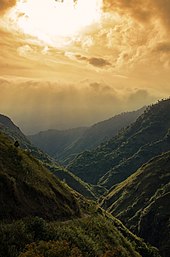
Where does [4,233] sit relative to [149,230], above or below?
above

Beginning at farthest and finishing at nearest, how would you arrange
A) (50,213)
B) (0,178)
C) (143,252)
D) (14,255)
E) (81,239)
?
(143,252) → (50,213) → (0,178) → (81,239) → (14,255)

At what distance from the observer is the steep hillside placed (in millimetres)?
54188

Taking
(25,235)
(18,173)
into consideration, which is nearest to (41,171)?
(18,173)

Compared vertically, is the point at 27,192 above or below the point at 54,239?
above

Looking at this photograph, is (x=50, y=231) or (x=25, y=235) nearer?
(x=25, y=235)

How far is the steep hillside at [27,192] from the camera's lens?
178 feet

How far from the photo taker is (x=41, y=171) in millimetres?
74062

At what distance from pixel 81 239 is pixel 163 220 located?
135m

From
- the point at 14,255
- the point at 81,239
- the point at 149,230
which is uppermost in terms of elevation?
the point at 14,255

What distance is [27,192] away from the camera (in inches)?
2360

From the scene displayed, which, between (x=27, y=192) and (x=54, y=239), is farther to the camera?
(x=27, y=192)

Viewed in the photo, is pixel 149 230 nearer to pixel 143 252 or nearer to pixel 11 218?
pixel 143 252

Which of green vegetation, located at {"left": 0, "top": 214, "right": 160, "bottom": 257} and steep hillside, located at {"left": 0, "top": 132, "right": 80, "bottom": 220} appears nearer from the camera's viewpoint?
green vegetation, located at {"left": 0, "top": 214, "right": 160, "bottom": 257}

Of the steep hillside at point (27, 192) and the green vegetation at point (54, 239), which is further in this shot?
the steep hillside at point (27, 192)
